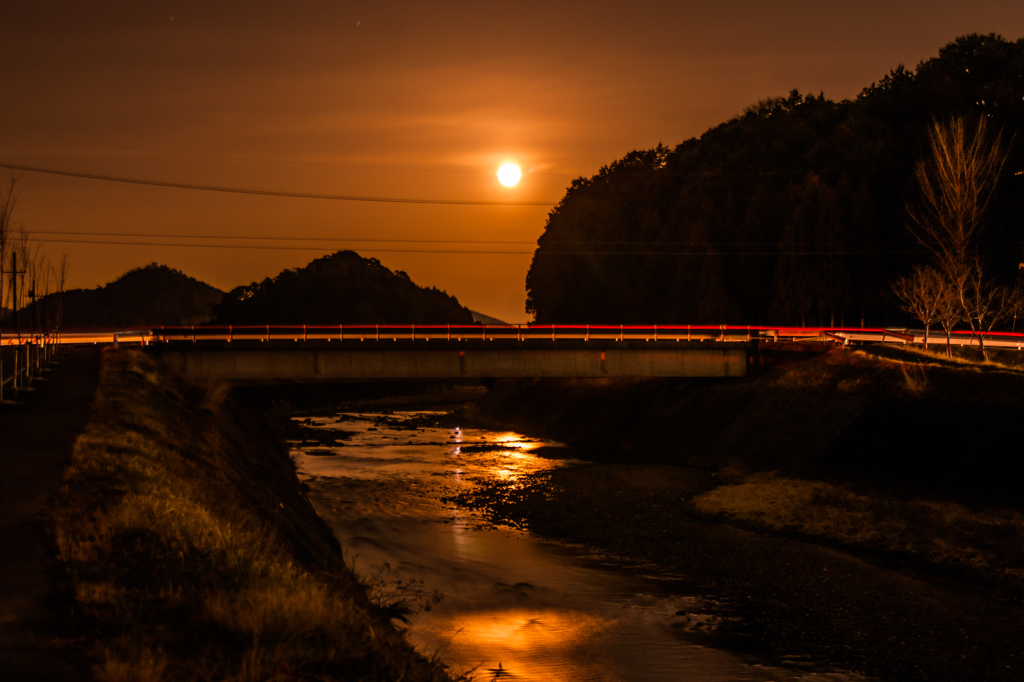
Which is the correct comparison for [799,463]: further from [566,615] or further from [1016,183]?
[1016,183]

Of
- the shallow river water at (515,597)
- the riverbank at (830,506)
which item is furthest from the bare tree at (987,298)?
the shallow river water at (515,597)

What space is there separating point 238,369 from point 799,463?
30.9 m

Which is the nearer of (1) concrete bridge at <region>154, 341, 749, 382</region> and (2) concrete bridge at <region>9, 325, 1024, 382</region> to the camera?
(1) concrete bridge at <region>154, 341, 749, 382</region>

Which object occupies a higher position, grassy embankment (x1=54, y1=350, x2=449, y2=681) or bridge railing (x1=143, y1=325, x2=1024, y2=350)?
bridge railing (x1=143, y1=325, x2=1024, y2=350)

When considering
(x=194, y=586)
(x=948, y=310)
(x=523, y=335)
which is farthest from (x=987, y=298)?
(x=194, y=586)

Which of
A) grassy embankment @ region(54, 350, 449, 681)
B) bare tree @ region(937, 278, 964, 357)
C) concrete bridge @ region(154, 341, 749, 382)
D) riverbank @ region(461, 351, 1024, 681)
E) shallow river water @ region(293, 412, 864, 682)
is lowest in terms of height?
shallow river water @ region(293, 412, 864, 682)

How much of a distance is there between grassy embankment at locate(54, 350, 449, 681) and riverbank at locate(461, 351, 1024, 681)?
1219 centimetres

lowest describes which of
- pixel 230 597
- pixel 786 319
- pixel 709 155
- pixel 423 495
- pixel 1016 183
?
pixel 423 495

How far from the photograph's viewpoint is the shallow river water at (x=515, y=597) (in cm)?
1878

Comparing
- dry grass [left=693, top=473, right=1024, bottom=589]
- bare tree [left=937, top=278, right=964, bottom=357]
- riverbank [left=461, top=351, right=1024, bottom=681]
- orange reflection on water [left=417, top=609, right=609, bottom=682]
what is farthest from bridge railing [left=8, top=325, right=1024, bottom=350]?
orange reflection on water [left=417, top=609, right=609, bottom=682]

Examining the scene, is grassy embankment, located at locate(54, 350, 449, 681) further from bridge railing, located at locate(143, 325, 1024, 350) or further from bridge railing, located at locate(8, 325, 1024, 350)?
bridge railing, located at locate(8, 325, 1024, 350)

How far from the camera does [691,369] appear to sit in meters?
52.1

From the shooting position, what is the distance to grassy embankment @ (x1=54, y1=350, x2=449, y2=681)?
30.0 ft

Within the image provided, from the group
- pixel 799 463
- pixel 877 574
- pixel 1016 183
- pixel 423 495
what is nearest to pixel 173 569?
pixel 877 574
